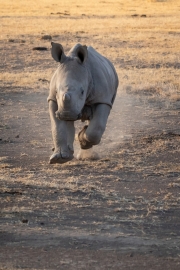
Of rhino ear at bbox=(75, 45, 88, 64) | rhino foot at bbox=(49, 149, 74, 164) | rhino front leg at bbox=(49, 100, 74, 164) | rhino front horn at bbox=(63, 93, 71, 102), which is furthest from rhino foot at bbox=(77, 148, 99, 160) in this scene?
rhino front horn at bbox=(63, 93, 71, 102)

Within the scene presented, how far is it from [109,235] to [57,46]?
2.56m

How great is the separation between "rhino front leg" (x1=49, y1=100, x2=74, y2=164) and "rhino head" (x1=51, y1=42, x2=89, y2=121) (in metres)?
0.38

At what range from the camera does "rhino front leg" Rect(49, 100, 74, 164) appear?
7.92m

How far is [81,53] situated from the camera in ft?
25.9

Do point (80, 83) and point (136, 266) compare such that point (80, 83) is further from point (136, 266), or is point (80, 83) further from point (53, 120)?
point (136, 266)

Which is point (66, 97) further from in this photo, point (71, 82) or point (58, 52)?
point (58, 52)

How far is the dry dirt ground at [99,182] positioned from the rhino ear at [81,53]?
1.10m

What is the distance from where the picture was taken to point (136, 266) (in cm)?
517

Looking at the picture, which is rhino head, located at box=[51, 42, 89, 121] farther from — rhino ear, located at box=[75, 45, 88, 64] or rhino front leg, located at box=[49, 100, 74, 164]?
rhino front leg, located at box=[49, 100, 74, 164]

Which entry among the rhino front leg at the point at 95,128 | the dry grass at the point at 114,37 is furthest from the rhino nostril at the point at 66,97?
the dry grass at the point at 114,37

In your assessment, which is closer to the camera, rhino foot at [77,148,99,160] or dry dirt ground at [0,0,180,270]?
dry dirt ground at [0,0,180,270]

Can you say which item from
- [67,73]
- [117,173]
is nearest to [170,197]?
[117,173]

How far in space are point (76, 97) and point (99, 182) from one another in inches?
31.9

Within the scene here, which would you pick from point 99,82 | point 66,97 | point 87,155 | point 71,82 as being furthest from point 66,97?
point 87,155
